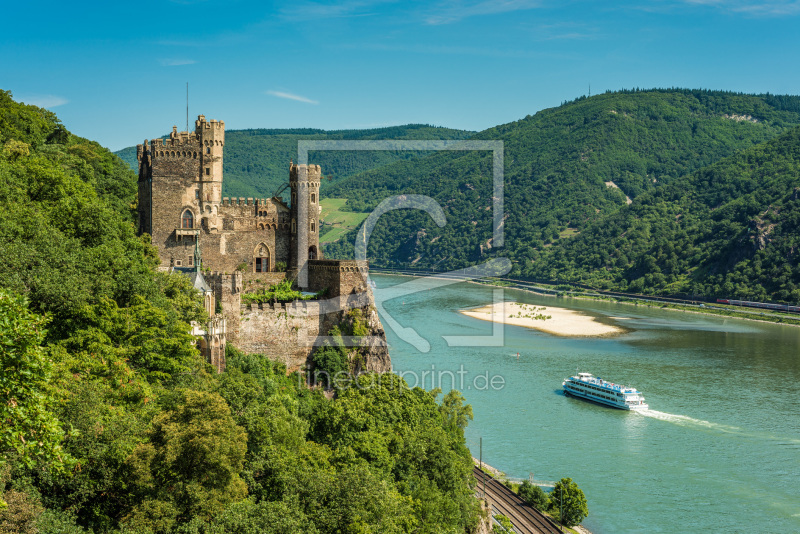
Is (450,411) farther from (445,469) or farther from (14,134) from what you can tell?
(14,134)

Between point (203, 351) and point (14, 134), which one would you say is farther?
point (14, 134)

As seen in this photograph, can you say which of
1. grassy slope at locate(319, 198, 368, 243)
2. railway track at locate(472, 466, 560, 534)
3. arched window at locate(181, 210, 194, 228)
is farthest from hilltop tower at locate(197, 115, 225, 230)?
grassy slope at locate(319, 198, 368, 243)

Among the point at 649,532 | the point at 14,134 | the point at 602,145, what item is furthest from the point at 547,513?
the point at 602,145

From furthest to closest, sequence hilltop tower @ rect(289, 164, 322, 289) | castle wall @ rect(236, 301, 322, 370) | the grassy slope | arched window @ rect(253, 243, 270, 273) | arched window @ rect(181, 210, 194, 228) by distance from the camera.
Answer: the grassy slope, hilltop tower @ rect(289, 164, 322, 289), arched window @ rect(253, 243, 270, 273), arched window @ rect(181, 210, 194, 228), castle wall @ rect(236, 301, 322, 370)

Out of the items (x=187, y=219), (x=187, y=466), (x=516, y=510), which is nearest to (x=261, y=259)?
(x=187, y=219)

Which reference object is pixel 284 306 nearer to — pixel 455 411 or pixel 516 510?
pixel 455 411

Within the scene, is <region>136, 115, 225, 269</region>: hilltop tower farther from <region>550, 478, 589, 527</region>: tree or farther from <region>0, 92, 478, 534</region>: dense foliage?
<region>550, 478, 589, 527</region>: tree

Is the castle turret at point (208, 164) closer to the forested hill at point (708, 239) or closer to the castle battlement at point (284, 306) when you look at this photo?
the castle battlement at point (284, 306)

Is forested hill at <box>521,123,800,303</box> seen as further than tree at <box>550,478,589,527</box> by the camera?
Yes
